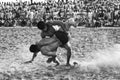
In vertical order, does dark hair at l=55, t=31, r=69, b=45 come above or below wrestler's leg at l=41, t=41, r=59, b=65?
above

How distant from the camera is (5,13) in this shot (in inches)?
2285

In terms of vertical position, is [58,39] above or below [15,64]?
above

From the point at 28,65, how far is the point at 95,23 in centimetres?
3717

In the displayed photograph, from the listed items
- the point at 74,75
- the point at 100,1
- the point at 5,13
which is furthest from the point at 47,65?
the point at 100,1

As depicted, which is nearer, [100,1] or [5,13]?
[5,13]

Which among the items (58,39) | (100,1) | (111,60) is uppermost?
(58,39)

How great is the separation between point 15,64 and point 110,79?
4.64 metres

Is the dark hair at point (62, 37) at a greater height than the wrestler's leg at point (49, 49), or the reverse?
the dark hair at point (62, 37)

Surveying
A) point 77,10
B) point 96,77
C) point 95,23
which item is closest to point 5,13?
point 77,10

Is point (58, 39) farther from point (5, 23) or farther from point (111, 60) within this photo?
point (5, 23)

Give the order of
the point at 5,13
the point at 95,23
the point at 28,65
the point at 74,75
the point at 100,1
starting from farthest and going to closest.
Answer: the point at 100,1 → the point at 5,13 → the point at 95,23 → the point at 28,65 → the point at 74,75

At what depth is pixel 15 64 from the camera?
45.6 ft

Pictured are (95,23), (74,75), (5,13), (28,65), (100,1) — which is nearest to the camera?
(74,75)

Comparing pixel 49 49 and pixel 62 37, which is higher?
pixel 62 37
